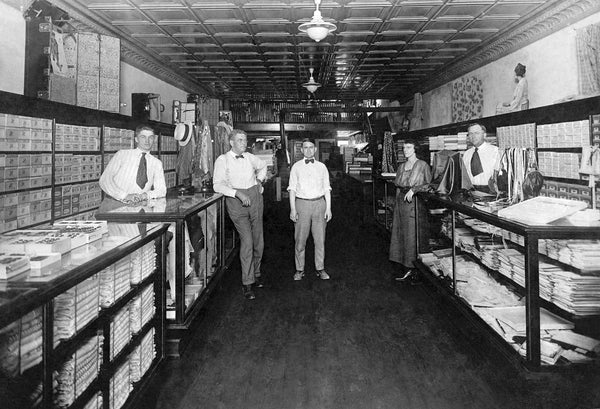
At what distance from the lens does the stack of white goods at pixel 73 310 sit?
1521mm

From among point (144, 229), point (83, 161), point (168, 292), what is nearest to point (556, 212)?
point (144, 229)

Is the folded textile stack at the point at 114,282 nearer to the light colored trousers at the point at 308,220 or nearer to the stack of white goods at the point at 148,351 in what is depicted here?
the stack of white goods at the point at 148,351

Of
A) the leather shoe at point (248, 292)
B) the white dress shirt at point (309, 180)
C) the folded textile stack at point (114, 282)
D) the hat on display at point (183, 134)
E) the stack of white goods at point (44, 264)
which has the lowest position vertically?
the leather shoe at point (248, 292)

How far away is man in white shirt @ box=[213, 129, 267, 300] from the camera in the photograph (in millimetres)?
4188

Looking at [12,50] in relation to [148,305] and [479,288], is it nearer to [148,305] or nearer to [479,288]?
[148,305]

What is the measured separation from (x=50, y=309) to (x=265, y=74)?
813 cm

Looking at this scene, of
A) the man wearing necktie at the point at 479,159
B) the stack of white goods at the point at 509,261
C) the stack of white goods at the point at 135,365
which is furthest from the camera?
the man wearing necktie at the point at 479,159

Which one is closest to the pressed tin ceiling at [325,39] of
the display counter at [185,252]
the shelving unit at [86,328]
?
the display counter at [185,252]

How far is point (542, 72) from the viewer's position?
212 inches

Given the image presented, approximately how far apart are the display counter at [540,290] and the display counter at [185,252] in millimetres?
1974

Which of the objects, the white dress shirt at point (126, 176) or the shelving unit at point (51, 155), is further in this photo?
the white dress shirt at point (126, 176)

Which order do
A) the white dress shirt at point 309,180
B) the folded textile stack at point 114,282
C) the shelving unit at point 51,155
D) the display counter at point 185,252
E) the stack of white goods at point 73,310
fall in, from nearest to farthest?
the stack of white goods at point 73,310
the folded textile stack at point 114,282
the display counter at point 185,252
the shelving unit at point 51,155
the white dress shirt at point 309,180

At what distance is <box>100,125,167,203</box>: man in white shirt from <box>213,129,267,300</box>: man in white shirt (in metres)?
0.58

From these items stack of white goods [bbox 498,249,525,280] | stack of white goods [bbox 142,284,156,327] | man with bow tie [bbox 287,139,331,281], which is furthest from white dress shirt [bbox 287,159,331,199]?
stack of white goods [bbox 142,284,156,327]
